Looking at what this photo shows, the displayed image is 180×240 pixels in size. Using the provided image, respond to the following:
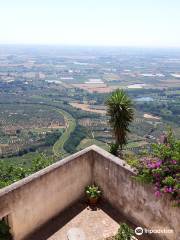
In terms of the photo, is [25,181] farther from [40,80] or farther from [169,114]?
[40,80]

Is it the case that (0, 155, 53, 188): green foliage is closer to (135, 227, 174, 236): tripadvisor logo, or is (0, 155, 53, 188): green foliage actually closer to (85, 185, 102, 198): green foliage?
(85, 185, 102, 198): green foliage

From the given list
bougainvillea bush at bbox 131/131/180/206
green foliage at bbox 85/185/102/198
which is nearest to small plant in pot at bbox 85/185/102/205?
green foliage at bbox 85/185/102/198

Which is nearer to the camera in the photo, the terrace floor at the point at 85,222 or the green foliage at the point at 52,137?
the terrace floor at the point at 85,222

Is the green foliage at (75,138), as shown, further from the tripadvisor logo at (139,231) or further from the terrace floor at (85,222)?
the tripadvisor logo at (139,231)

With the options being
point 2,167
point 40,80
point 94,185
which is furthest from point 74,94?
point 94,185

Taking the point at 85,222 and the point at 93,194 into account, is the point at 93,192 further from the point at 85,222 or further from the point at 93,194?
the point at 85,222

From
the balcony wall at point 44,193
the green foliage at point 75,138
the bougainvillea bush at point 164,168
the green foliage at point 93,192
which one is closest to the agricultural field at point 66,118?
the green foliage at point 75,138
